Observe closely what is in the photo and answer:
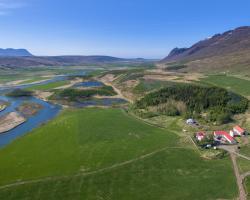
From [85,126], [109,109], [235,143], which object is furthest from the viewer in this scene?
[109,109]

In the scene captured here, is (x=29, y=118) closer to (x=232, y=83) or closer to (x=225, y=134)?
(x=225, y=134)

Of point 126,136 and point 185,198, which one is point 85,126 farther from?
point 185,198

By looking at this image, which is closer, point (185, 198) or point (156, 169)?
point (185, 198)

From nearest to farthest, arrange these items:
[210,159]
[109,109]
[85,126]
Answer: [210,159] < [85,126] < [109,109]

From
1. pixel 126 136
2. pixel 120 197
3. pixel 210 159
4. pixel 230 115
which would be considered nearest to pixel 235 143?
pixel 210 159

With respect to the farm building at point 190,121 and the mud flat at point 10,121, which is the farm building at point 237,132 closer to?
the farm building at point 190,121
